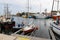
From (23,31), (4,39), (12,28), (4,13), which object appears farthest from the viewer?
(4,13)

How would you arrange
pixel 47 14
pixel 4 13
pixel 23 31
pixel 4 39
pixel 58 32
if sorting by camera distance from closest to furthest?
pixel 4 39 < pixel 58 32 < pixel 23 31 < pixel 4 13 < pixel 47 14

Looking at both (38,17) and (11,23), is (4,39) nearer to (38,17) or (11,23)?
(11,23)

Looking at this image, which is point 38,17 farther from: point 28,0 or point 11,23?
point 11,23

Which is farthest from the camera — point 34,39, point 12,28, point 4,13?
point 4,13

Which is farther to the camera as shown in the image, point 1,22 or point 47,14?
point 47,14

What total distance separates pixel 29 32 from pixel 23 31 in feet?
2.96

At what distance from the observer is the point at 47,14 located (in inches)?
2520

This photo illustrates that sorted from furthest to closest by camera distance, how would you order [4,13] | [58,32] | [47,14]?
[47,14], [4,13], [58,32]

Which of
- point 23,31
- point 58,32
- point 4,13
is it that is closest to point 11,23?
point 23,31

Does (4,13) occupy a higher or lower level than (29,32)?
higher

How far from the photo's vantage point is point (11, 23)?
2212cm

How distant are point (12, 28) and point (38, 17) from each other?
44.7 m

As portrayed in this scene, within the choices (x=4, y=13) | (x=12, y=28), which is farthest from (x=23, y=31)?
(x=4, y=13)

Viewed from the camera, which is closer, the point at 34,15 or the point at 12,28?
the point at 12,28
